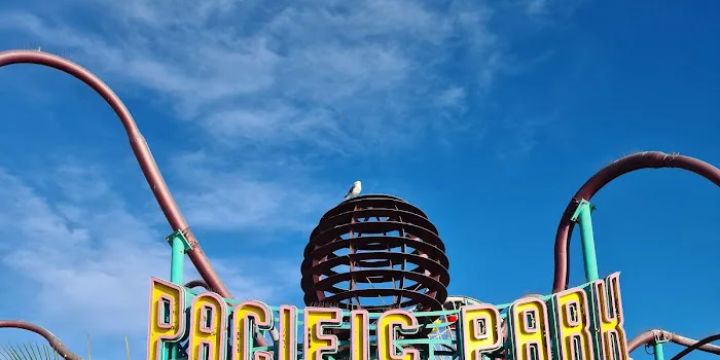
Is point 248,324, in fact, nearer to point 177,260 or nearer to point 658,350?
point 177,260

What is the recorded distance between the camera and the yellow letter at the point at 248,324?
19.0 meters

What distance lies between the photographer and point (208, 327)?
758 inches

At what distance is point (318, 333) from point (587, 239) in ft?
23.7

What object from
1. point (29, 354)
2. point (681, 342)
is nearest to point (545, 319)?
point (681, 342)

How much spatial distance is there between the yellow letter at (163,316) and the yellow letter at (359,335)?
3.47 meters

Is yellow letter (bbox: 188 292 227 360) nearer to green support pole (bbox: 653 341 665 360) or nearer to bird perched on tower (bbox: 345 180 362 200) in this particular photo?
bird perched on tower (bbox: 345 180 362 200)

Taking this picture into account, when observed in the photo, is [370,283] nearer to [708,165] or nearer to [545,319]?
[545,319]

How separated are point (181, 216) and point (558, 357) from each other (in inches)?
367

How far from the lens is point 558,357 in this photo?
19531 mm

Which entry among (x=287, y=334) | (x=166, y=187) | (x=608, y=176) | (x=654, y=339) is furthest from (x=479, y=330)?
(x=654, y=339)

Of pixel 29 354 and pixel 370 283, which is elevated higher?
pixel 370 283

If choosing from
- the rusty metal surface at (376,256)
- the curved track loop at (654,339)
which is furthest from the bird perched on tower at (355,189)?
the curved track loop at (654,339)

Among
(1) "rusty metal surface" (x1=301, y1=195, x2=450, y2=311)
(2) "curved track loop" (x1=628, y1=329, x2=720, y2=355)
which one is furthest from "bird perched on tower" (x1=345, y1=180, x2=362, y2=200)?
(2) "curved track loop" (x1=628, y1=329, x2=720, y2=355)

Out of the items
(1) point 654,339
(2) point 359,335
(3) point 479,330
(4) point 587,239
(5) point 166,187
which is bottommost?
(2) point 359,335
